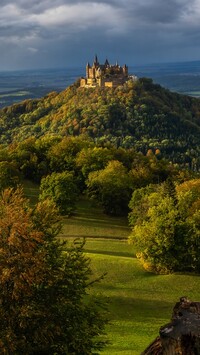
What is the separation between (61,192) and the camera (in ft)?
238

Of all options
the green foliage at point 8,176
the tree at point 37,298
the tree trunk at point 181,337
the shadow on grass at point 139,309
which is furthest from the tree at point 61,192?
the tree trunk at point 181,337

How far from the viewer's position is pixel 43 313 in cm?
1705

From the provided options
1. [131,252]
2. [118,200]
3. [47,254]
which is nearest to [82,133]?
[118,200]

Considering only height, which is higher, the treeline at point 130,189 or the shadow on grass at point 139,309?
the treeline at point 130,189

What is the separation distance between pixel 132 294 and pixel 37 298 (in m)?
20.6

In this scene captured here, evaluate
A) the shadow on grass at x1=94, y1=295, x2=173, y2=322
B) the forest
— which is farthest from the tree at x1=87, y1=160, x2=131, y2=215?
the shadow on grass at x1=94, y1=295, x2=173, y2=322

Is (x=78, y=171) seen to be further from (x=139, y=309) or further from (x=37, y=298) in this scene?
(x=37, y=298)

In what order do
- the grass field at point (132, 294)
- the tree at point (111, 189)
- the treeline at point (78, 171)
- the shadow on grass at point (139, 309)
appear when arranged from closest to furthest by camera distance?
the grass field at point (132, 294) → the shadow on grass at point (139, 309) → the treeline at point (78, 171) → the tree at point (111, 189)

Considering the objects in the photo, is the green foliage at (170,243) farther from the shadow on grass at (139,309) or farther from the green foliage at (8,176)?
the green foliage at (8,176)

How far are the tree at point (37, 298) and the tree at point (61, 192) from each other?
5128 cm

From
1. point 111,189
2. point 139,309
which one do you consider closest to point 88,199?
point 111,189

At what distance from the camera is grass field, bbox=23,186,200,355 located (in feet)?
91.8

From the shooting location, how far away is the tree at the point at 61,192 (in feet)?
236

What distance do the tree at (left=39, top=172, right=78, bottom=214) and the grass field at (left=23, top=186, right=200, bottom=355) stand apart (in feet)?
55.3
